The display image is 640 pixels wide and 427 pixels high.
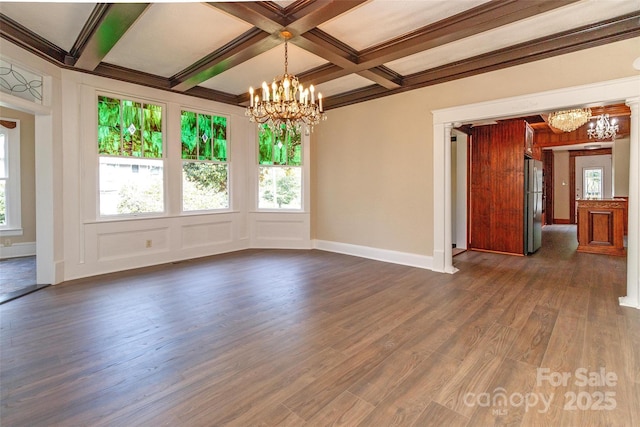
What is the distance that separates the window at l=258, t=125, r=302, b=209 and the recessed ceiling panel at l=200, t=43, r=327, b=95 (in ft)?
3.88

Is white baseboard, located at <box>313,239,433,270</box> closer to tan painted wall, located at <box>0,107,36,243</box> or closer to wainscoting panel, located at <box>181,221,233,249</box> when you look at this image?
wainscoting panel, located at <box>181,221,233,249</box>

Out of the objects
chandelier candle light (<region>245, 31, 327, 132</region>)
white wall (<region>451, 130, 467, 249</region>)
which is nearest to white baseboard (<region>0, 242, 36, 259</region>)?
chandelier candle light (<region>245, 31, 327, 132</region>)

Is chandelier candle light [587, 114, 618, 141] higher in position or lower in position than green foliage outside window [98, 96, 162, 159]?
higher

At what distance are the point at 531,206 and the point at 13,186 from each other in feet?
31.2

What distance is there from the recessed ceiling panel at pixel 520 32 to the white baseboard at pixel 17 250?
280 inches

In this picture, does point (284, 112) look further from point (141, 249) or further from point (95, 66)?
point (141, 249)

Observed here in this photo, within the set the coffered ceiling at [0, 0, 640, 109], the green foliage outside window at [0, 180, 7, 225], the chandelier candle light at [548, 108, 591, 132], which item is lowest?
the green foliage outside window at [0, 180, 7, 225]

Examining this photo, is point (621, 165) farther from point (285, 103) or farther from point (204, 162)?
point (204, 162)

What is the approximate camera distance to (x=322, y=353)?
→ 2432 millimetres

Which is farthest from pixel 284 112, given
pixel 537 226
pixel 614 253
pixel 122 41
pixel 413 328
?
pixel 614 253

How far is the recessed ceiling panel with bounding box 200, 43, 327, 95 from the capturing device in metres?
4.11

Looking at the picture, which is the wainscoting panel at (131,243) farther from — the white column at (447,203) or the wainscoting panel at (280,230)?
the white column at (447,203)

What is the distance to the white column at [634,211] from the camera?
327 centimetres

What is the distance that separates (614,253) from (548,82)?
13.4 feet
